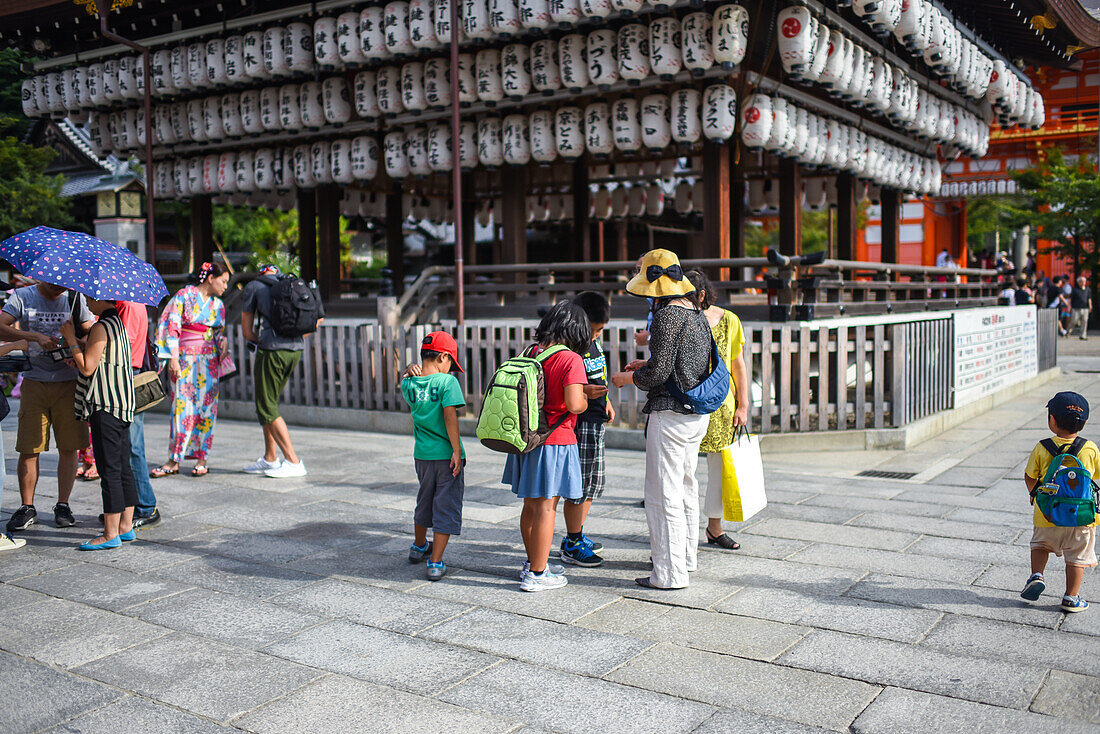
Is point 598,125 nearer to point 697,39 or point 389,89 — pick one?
point 697,39

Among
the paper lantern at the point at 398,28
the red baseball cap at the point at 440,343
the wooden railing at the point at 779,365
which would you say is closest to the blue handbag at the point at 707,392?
the red baseball cap at the point at 440,343

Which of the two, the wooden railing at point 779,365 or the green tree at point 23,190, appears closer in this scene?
the wooden railing at point 779,365

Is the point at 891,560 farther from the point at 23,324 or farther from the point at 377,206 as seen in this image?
the point at 377,206

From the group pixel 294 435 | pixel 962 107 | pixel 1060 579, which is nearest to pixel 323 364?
pixel 294 435

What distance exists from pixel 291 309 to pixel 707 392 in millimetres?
4095

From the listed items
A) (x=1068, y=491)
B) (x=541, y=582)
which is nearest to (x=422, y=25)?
(x=541, y=582)

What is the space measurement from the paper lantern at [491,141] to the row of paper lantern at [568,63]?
40cm

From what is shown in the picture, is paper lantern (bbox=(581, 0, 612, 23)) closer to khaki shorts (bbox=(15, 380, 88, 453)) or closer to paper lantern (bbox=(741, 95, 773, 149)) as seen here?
paper lantern (bbox=(741, 95, 773, 149))

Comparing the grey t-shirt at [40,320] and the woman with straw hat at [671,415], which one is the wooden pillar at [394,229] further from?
the woman with straw hat at [671,415]

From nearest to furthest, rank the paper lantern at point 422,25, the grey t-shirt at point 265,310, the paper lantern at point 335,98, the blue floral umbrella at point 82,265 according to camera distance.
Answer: the blue floral umbrella at point 82,265 < the grey t-shirt at point 265,310 < the paper lantern at point 422,25 < the paper lantern at point 335,98

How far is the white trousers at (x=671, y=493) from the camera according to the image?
184 inches

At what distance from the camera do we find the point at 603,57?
11383 millimetres

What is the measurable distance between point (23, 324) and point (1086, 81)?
33.6 metres

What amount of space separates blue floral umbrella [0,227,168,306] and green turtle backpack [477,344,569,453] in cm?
223
